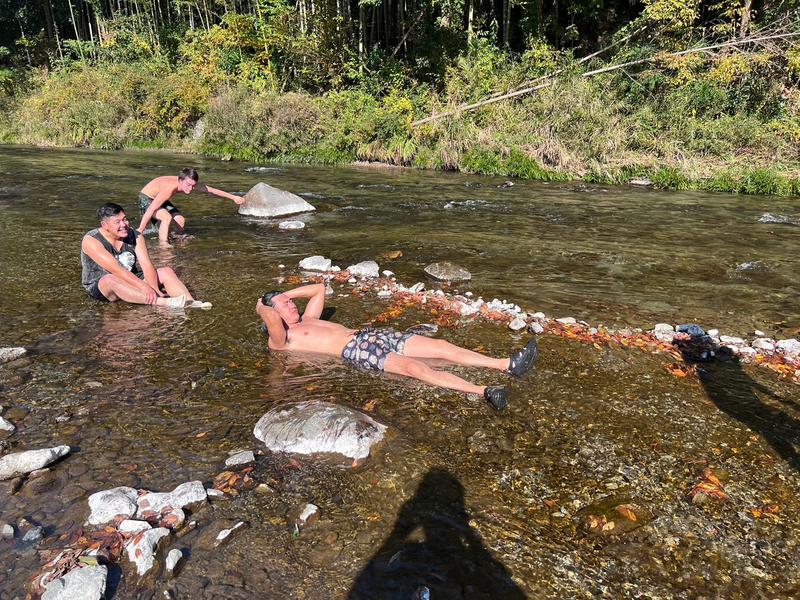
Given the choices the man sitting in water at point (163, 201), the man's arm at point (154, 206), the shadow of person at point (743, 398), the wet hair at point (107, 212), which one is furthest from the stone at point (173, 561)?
the man's arm at point (154, 206)

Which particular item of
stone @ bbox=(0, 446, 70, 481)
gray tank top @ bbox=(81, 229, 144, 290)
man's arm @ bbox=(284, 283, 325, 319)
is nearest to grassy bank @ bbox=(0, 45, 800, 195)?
man's arm @ bbox=(284, 283, 325, 319)

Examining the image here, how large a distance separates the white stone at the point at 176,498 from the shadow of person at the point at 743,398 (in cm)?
440

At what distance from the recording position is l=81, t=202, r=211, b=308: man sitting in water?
773 centimetres

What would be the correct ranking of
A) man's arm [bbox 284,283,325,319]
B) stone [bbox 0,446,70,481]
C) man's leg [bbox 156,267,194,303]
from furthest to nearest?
man's leg [bbox 156,267,194,303]
man's arm [bbox 284,283,325,319]
stone [bbox 0,446,70,481]

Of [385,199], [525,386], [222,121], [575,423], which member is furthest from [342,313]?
[222,121]

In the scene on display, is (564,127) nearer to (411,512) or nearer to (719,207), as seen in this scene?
(719,207)

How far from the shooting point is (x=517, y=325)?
7.02m

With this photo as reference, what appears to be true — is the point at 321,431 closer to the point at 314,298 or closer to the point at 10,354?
the point at 314,298

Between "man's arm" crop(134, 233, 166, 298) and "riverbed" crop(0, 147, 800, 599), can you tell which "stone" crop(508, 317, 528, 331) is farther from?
"man's arm" crop(134, 233, 166, 298)

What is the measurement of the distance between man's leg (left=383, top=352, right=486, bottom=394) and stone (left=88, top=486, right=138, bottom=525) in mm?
2752

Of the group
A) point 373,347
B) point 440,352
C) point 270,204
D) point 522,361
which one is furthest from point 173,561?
point 270,204

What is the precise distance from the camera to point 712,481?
4055 mm

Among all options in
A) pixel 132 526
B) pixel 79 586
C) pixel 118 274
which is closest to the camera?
pixel 79 586

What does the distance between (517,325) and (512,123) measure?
1766cm
